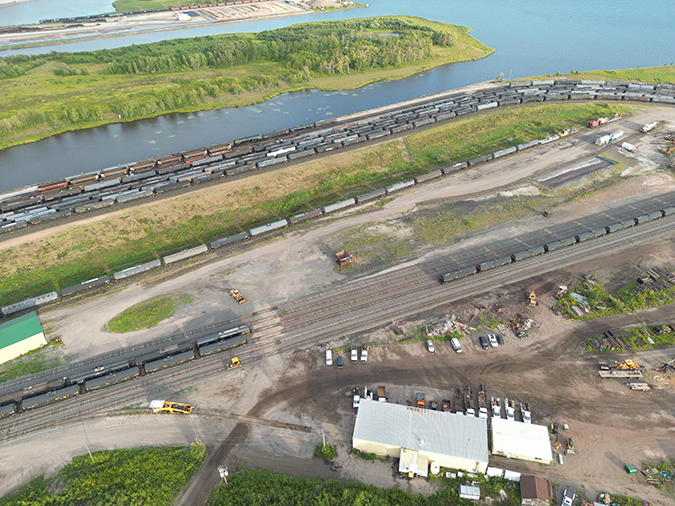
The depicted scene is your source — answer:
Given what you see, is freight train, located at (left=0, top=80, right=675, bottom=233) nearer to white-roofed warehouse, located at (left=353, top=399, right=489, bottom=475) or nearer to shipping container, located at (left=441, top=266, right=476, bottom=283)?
shipping container, located at (left=441, top=266, right=476, bottom=283)

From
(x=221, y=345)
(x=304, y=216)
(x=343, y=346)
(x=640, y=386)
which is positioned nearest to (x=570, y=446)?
(x=640, y=386)

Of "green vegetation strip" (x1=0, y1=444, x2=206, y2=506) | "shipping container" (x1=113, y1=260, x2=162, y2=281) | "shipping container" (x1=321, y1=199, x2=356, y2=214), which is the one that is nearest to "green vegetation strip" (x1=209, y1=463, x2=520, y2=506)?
"green vegetation strip" (x1=0, y1=444, x2=206, y2=506)

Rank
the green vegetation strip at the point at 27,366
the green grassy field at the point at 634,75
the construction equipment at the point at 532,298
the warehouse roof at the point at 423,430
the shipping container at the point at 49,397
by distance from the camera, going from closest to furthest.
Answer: the warehouse roof at the point at 423,430
the shipping container at the point at 49,397
the green vegetation strip at the point at 27,366
the construction equipment at the point at 532,298
the green grassy field at the point at 634,75

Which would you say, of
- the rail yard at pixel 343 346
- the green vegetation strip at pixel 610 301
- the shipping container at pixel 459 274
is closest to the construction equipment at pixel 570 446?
the rail yard at pixel 343 346

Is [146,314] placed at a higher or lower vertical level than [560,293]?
higher

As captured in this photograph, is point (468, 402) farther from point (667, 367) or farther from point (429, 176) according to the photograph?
point (429, 176)

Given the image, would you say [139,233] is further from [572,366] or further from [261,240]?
[572,366]

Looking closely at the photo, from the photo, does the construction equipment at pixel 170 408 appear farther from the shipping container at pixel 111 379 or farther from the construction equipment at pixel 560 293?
the construction equipment at pixel 560 293
